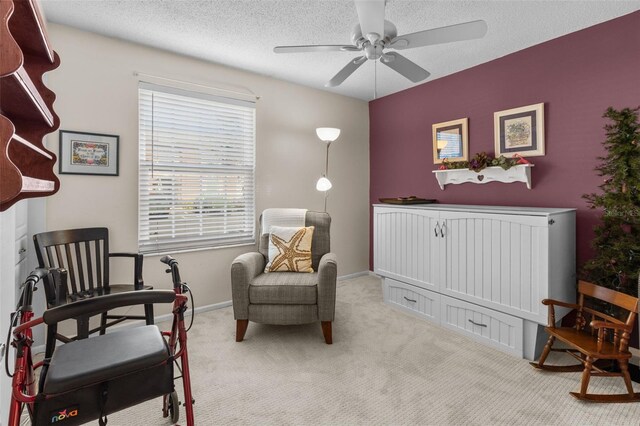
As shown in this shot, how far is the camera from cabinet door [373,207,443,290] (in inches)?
119

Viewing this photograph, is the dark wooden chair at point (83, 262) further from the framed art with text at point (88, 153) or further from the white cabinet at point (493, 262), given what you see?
the white cabinet at point (493, 262)

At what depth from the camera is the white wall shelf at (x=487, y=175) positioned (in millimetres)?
2916

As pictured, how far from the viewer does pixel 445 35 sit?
1.81m

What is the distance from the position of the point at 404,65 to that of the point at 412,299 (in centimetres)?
217

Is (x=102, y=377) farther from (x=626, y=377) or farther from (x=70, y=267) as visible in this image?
(x=626, y=377)

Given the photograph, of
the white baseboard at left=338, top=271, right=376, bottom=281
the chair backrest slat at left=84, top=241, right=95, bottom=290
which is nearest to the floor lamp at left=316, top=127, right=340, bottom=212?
the white baseboard at left=338, top=271, right=376, bottom=281

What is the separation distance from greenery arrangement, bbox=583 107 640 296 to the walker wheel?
8.99ft

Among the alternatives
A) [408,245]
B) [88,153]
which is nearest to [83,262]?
[88,153]

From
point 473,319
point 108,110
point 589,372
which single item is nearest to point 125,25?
point 108,110

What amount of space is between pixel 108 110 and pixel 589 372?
391 cm

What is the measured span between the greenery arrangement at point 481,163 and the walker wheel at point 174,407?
10.1 feet

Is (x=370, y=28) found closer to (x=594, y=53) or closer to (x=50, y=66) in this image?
(x=50, y=66)

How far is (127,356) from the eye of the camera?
3.90 ft

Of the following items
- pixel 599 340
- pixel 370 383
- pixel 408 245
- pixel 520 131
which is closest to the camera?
pixel 599 340
